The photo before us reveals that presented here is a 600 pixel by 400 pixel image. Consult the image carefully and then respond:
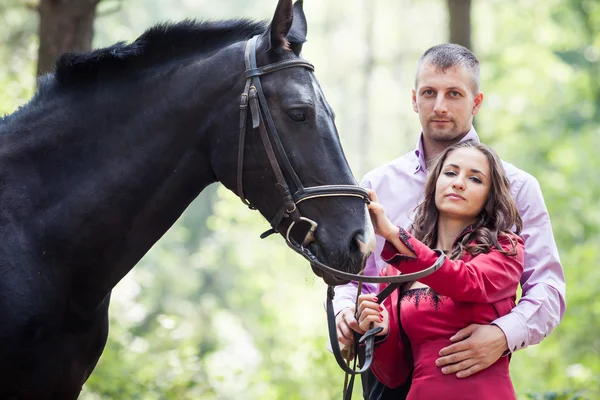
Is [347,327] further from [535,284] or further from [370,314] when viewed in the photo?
[535,284]

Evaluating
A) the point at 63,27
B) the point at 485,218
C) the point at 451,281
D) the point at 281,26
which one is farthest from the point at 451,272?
the point at 63,27

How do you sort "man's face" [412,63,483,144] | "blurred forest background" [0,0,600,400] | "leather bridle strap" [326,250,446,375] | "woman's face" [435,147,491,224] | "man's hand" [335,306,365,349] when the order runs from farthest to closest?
"blurred forest background" [0,0,600,400]
"man's face" [412,63,483,144]
"man's hand" [335,306,365,349]
"woman's face" [435,147,491,224]
"leather bridle strap" [326,250,446,375]

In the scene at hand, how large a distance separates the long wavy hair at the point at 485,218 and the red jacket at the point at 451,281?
4 cm

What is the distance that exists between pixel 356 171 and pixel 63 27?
16.6m

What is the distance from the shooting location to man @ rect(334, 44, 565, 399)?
3143 millimetres

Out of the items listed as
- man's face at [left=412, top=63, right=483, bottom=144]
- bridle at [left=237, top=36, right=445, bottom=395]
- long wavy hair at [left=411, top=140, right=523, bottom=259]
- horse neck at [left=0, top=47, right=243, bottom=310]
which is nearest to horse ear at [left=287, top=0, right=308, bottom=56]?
bridle at [left=237, top=36, right=445, bottom=395]

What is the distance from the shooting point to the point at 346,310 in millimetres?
3572

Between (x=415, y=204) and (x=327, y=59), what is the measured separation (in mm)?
21468

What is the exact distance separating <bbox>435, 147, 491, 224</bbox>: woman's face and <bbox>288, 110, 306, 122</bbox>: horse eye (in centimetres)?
75

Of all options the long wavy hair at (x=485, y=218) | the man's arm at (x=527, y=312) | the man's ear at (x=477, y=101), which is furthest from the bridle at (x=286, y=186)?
the man's ear at (x=477, y=101)

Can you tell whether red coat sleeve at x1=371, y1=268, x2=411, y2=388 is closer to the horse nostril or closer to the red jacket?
the red jacket

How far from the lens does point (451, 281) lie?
3.03m

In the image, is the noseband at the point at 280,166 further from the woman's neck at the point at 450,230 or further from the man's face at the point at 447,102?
the man's face at the point at 447,102

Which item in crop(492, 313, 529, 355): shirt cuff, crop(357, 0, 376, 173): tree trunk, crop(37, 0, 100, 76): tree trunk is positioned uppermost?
crop(357, 0, 376, 173): tree trunk
